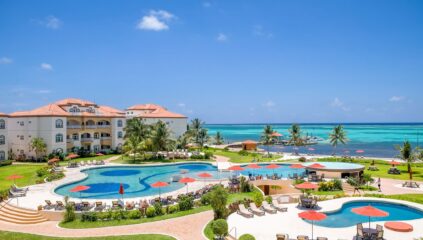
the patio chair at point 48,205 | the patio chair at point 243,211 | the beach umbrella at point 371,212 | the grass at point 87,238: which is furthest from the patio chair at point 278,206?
the patio chair at point 48,205

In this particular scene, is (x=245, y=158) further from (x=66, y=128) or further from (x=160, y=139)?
(x=66, y=128)

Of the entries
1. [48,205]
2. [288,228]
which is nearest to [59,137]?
[48,205]

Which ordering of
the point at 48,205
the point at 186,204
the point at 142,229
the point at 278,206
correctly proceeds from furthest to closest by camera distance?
the point at 48,205 → the point at 186,204 → the point at 278,206 → the point at 142,229

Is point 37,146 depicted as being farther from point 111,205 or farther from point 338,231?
point 338,231

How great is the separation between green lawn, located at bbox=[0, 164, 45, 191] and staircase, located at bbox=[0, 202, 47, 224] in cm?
789

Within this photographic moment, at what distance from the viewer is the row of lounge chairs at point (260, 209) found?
19.5m

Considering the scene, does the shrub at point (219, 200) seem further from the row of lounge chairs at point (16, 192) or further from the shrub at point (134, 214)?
the row of lounge chairs at point (16, 192)

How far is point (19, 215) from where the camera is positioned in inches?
842

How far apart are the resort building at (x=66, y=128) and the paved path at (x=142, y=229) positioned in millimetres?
30707

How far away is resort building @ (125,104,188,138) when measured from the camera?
6284cm

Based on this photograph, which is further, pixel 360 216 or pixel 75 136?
pixel 75 136

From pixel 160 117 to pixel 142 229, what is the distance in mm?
46308

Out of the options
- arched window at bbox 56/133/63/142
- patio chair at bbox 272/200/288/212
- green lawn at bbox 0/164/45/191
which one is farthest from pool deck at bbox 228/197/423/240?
arched window at bbox 56/133/63/142

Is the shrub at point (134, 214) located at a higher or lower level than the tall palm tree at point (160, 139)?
lower
